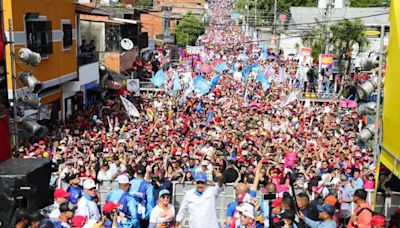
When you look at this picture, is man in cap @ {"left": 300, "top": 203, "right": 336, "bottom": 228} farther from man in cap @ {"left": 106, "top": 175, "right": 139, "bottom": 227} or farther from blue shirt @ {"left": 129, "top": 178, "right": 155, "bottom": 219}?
blue shirt @ {"left": 129, "top": 178, "right": 155, "bottom": 219}

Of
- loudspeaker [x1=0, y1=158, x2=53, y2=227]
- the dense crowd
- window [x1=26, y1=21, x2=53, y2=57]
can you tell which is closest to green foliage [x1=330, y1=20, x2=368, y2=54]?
the dense crowd

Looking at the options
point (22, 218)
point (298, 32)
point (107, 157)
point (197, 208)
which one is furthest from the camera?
point (298, 32)

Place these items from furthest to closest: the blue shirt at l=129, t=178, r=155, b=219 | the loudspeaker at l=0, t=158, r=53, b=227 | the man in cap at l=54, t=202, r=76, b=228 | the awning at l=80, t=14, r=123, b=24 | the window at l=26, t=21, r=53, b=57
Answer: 1. the awning at l=80, t=14, r=123, b=24
2. the window at l=26, t=21, r=53, b=57
3. the blue shirt at l=129, t=178, r=155, b=219
4. the man in cap at l=54, t=202, r=76, b=228
5. the loudspeaker at l=0, t=158, r=53, b=227

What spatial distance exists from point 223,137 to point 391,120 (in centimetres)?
1082

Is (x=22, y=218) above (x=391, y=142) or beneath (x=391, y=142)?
beneath

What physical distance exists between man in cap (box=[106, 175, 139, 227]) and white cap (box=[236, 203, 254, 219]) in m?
1.75

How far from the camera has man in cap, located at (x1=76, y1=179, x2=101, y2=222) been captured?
856cm

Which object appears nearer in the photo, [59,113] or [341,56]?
[59,113]

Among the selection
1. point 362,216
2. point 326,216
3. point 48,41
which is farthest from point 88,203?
point 48,41

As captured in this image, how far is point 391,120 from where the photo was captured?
7066 millimetres

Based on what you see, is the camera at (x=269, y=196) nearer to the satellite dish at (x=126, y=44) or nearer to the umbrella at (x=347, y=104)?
the umbrella at (x=347, y=104)

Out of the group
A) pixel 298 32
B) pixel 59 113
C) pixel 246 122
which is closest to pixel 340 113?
A: pixel 246 122

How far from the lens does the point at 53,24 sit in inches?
890

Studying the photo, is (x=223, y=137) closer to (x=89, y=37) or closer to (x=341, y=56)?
(x=89, y=37)
